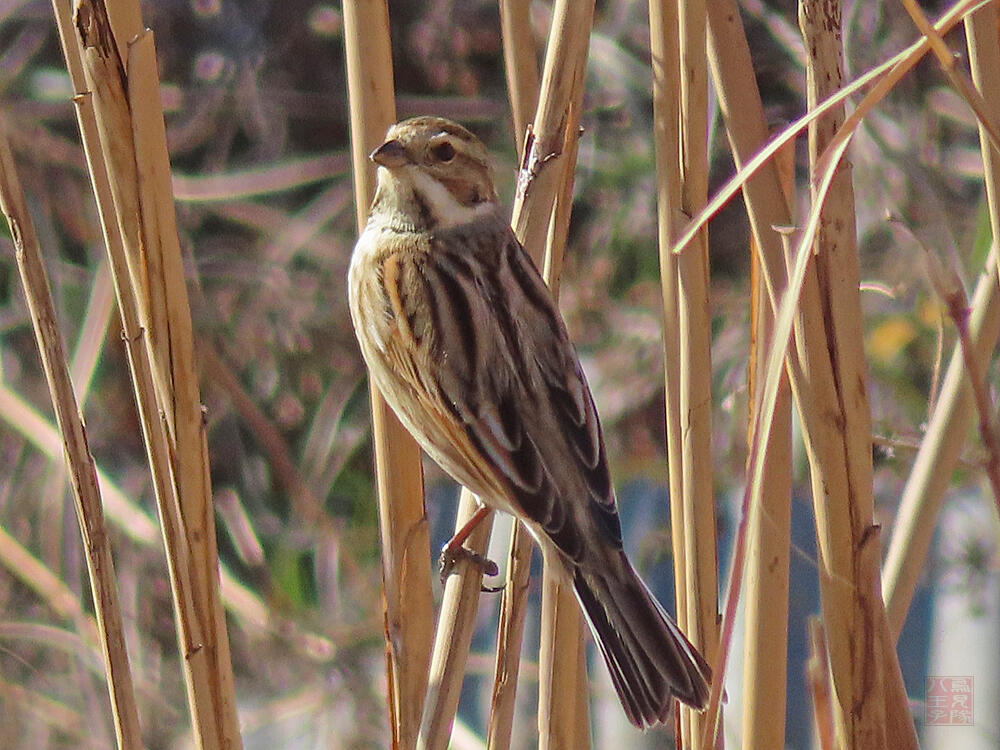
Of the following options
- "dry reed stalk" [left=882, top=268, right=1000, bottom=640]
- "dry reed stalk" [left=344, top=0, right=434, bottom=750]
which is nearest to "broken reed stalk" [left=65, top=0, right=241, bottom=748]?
"dry reed stalk" [left=344, top=0, right=434, bottom=750]

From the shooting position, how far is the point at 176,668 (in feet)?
16.7

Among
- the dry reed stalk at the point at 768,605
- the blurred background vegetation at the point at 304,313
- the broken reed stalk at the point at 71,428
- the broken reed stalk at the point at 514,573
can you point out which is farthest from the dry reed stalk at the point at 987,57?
the blurred background vegetation at the point at 304,313

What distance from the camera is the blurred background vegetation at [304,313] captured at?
449 cm

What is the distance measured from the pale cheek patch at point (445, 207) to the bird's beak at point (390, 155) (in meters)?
0.17

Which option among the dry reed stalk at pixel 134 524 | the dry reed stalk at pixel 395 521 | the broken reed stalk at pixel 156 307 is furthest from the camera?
the dry reed stalk at pixel 134 524

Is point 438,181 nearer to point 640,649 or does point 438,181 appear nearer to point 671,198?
point 671,198

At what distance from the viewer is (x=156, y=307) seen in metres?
1.69

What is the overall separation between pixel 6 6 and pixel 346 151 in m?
1.36

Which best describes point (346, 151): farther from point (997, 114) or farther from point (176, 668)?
point (997, 114)

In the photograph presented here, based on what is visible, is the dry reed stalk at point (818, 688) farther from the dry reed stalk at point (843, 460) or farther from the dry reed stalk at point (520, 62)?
the dry reed stalk at point (520, 62)

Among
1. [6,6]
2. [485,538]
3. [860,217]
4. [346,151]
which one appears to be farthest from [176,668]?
[485,538]

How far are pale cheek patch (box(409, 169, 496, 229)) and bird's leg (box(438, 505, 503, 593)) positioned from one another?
2.08 ft

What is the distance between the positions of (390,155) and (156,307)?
0.55 m

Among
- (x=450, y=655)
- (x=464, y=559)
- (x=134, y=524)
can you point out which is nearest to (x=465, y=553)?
(x=464, y=559)
